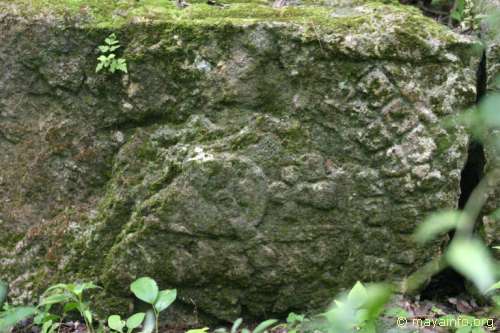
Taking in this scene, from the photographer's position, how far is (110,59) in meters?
2.93

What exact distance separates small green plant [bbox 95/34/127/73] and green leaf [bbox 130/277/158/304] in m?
1.25

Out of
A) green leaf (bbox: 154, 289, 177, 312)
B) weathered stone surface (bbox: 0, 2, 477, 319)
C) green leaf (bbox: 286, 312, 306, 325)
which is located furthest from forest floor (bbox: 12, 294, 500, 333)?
green leaf (bbox: 154, 289, 177, 312)

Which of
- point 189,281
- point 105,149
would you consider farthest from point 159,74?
point 189,281

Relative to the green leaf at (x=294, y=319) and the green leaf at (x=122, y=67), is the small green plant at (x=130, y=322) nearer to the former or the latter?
the green leaf at (x=294, y=319)

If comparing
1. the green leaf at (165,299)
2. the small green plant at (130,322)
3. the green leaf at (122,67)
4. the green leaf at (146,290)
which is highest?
the green leaf at (122,67)

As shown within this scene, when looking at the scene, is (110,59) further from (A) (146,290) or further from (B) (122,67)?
(A) (146,290)

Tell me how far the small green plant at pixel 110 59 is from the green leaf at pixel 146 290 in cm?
125

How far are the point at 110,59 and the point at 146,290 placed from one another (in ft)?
4.54

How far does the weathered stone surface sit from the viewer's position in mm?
2781

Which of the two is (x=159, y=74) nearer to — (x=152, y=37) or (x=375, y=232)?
(x=152, y=37)

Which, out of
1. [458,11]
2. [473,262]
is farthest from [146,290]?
[458,11]

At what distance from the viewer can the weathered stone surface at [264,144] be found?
9.12 ft

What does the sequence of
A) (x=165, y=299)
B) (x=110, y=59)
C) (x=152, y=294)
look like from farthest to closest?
1. (x=110, y=59)
2. (x=165, y=299)
3. (x=152, y=294)

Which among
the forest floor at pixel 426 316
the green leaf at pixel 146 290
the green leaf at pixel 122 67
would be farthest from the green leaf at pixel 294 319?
the green leaf at pixel 122 67
